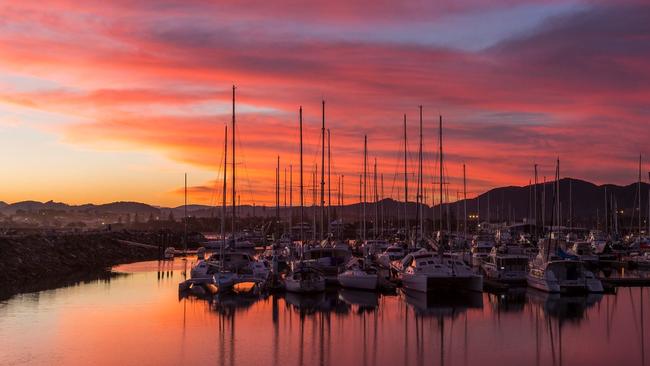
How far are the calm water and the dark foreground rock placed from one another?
307 inches

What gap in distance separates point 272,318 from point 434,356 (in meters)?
11.3

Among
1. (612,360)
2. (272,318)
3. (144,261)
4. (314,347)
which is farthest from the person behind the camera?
(144,261)

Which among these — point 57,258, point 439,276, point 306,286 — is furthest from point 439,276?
point 57,258

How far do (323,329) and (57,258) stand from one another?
4531 centimetres

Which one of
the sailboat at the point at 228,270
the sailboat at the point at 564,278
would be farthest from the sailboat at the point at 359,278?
the sailboat at the point at 564,278

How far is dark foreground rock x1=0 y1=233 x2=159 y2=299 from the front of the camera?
57156 mm

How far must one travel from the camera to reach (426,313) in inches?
1623

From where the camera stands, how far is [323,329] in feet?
117

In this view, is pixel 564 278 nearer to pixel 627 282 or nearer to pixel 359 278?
pixel 627 282

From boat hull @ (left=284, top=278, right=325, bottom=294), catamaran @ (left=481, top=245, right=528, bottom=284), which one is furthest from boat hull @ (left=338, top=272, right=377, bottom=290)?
catamaran @ (left=481, top=245, right=528, bottom=284)

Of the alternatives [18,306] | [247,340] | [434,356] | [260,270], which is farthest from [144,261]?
[434,356]

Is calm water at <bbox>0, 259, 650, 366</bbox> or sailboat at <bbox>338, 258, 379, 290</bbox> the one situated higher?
sailboat at <bbox>338, 258, 379, 290</bbox>

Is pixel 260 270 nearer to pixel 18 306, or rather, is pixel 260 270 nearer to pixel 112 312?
pixel 112 312

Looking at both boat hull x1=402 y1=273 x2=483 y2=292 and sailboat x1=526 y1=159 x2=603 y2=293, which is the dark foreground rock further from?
sailboat x1=526 y1=159 x2=603 y2=293
